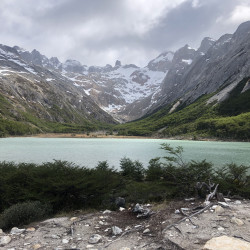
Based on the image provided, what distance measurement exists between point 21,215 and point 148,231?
7.39 meters

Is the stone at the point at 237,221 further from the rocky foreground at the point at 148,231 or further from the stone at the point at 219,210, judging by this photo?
the stone at the point at 219,210

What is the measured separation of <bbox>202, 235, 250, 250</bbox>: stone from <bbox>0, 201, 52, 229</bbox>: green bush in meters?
9.59

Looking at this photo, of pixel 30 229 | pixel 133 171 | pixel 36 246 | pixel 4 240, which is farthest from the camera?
pixel 133 171

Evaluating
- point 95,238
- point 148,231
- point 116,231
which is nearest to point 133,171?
point 116,231

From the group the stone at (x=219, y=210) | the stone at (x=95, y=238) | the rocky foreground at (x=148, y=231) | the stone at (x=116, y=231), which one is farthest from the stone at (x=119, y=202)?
the stone at (x=219, y=210)

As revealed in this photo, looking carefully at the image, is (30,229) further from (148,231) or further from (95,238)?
(148,231)

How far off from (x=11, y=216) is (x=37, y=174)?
5.94 m

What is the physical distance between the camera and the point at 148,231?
970 centimetres

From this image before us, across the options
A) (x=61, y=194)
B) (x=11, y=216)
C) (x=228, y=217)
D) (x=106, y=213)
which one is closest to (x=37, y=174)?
(x=61, y=194)

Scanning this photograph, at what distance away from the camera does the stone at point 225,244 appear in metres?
7.30

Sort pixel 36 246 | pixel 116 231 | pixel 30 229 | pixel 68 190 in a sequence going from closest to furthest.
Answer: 1. pixel 36 246
2. pixel 116 231
3. pixel 30 229
4. pixel 68 190

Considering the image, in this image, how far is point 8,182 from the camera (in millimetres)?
16844

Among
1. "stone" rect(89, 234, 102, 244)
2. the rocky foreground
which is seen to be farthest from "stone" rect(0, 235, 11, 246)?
"stone" rect(89, 234, 102, 244)

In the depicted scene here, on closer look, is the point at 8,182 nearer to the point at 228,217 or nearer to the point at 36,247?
the point at 36,247
